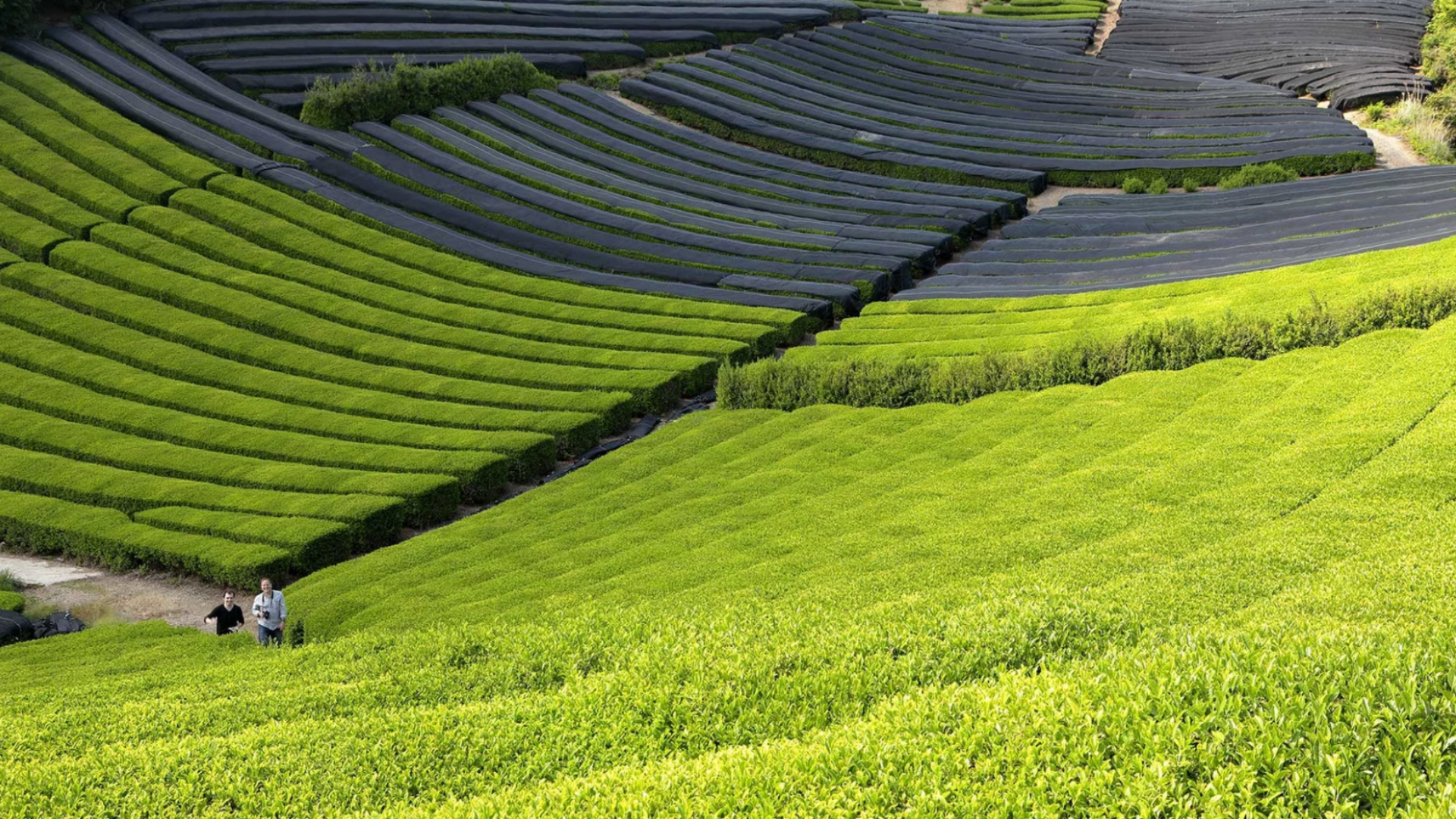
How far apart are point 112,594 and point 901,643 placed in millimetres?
23619

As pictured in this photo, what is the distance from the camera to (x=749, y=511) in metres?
26.8

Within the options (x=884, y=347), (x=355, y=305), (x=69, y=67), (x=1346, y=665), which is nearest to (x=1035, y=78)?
(x=884, y=347)

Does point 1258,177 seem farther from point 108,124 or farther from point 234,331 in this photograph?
point 108,124

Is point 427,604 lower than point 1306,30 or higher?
lower

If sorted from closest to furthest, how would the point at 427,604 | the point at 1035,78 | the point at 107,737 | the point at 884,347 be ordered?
the point at 107,737
the point at 427,604
the point at 884,347
the point at 1035,78

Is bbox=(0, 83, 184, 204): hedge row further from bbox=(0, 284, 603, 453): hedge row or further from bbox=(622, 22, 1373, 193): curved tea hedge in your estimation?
bbox=(622, 22, 1373, 193): curved tea hedge

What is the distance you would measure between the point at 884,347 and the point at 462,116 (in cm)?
2980

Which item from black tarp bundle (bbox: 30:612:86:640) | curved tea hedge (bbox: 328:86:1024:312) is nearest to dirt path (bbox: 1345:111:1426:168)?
curved tea hedge (bbox: 328:86:1024:312)

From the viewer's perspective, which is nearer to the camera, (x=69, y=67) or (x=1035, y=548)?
(x=1035, y=548)

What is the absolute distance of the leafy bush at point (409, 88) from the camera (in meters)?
57.3

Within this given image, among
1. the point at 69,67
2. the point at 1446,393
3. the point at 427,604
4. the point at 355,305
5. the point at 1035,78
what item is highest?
the point at 69,67

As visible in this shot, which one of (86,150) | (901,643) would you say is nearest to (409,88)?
(86,150)

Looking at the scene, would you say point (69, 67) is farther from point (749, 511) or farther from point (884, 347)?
point (749, 511)

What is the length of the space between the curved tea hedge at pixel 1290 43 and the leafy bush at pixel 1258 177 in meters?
14.7
